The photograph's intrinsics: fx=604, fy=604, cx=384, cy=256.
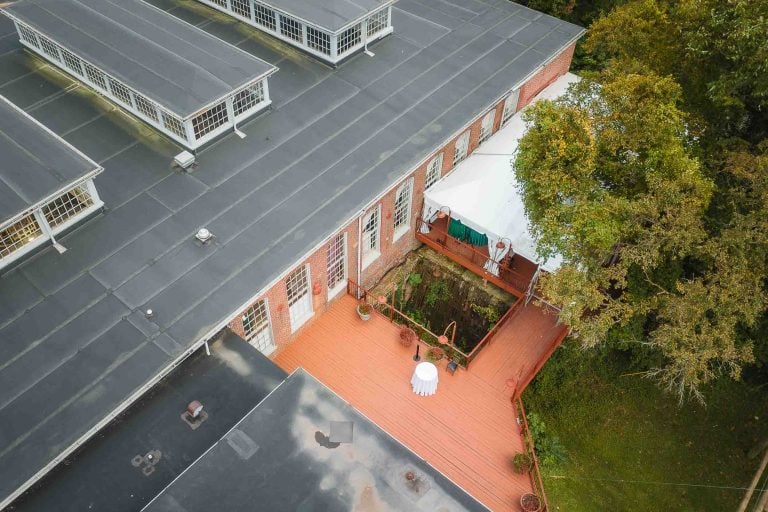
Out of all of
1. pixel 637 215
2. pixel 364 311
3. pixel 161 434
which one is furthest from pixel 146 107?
pixel 637 215

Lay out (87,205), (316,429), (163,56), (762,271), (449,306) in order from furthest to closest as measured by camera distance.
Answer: (449,306) < (163,56) < (87,205) < (762,271) < (316,429)

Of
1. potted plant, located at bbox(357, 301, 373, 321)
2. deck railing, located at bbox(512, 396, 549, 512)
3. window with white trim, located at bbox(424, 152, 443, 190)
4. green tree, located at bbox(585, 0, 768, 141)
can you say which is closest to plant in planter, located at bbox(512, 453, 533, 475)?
deck railing, located at bbox(512, 396, 549, 512)

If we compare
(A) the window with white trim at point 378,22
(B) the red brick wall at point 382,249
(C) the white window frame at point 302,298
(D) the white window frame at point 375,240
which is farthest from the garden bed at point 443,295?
(A) the window with white trim at point 378,22

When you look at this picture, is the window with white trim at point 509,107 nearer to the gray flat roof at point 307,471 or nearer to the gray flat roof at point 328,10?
the gray flat roof at point 328,10

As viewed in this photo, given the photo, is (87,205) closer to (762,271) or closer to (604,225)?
(604,225)

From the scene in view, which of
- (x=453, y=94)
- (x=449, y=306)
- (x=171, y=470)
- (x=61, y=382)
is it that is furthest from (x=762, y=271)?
(x=61, y=382)

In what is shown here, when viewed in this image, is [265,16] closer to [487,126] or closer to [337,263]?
[487,126]

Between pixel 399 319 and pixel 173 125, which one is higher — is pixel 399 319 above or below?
below
